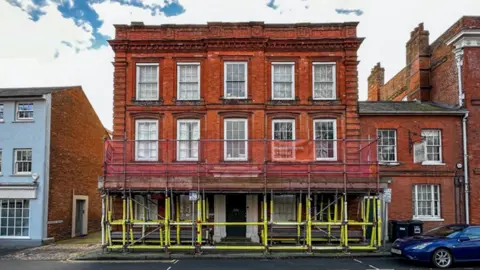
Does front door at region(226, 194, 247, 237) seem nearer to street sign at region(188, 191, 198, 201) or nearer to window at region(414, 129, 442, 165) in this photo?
street sign at region(188, 191, 198, 201)

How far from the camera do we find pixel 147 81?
69.5 ft

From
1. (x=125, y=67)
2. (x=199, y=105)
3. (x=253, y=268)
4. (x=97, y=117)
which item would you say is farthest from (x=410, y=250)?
(x=97, y=117)

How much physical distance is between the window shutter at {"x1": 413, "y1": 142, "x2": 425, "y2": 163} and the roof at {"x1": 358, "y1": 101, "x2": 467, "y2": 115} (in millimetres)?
1657

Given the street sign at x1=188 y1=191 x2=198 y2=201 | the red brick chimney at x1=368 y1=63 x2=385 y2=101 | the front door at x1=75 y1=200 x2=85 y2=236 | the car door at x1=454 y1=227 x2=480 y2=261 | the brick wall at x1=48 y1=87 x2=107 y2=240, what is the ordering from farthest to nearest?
1. the red brick chimney at x1=368 y1=63 x2=385 y2=101
2. the front door at x1=75 y1=200 x2=85 y2=236
3. the brick wall at x1=48 y1=87 x2=107 y2=240
4. the street sign at x1=188 y1=191 x2=198 y2=201
5. the car door at x1=454 y1=227 x2=480 y2=261

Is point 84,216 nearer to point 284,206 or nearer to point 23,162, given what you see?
point 23,162

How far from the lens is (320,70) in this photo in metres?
21.0

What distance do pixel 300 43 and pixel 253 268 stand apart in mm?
11050

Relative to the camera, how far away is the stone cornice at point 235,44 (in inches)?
818

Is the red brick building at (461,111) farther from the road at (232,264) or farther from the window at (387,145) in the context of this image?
the road at (232,264)

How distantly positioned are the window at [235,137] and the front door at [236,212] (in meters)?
1.82

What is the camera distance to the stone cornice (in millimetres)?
20781

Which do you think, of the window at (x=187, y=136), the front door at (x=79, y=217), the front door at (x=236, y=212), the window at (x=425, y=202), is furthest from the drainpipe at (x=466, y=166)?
the front door at (x=79, y=217)

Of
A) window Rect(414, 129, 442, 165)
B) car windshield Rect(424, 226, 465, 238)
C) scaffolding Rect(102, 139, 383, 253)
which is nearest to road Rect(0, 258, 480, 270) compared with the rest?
car windshield Rect(424, 226, 465, 238)

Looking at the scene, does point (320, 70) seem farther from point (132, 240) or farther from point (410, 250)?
point (132, 240)
